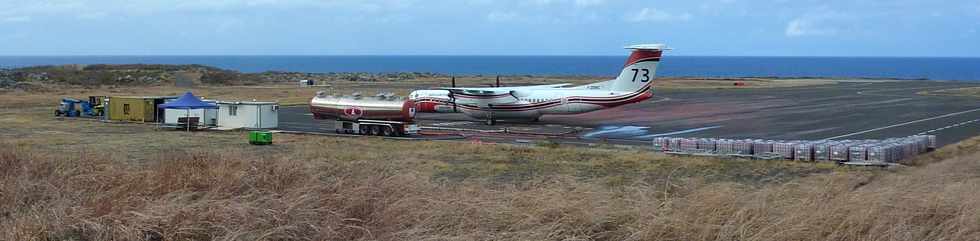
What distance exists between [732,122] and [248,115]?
25.6 m

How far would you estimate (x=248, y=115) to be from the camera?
4672 centimetres

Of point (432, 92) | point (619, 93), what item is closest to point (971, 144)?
point (619, 93)

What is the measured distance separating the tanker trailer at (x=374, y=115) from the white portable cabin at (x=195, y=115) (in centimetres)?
621

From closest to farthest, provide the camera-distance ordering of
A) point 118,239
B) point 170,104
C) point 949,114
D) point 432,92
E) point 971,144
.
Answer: point 118,239 → point 971,144 → point 170,104 → point 432,92 → point 949,114

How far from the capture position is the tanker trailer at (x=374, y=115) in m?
43.1

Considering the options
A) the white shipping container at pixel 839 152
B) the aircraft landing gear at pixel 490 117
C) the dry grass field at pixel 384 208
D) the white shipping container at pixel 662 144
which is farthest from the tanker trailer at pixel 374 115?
the dry grass field at pixel 384 208

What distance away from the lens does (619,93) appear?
157 ft

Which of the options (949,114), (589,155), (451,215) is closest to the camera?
(451,215)

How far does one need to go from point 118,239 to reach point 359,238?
262 centimetres

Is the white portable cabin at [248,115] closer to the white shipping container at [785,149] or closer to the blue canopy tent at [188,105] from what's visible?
the blue canopy tent at [188,105]

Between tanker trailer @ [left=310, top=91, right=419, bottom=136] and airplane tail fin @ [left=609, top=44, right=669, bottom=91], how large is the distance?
447 inches

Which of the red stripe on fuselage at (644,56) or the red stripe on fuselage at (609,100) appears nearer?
the red stripe on fuselage at (609,100)

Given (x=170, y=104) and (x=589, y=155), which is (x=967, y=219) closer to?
(x=589, y=155)

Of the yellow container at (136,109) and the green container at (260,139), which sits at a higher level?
the yellow container at (136,109)
